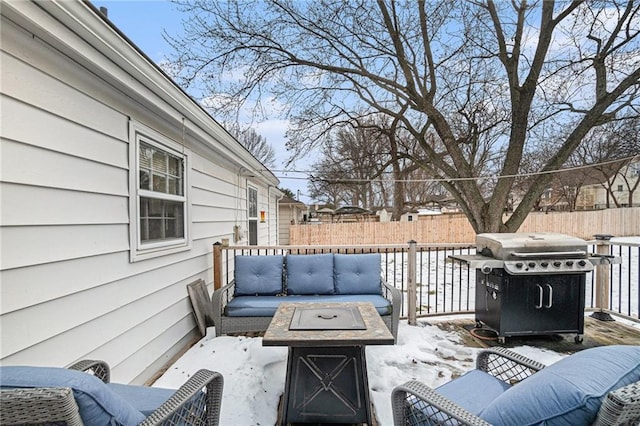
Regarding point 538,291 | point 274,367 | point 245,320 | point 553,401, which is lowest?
point 274,367

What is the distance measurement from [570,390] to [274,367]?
2355 millimetres

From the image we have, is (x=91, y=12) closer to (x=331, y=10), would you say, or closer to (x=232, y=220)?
(x=232, y=220)

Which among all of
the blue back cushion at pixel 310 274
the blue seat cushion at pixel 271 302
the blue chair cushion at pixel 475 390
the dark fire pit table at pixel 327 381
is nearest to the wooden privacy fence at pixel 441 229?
the blue back cushion at pixel 310 274

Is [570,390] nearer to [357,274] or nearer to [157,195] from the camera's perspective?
[357,274]

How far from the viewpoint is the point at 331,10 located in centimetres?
661

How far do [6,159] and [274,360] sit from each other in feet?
8.04

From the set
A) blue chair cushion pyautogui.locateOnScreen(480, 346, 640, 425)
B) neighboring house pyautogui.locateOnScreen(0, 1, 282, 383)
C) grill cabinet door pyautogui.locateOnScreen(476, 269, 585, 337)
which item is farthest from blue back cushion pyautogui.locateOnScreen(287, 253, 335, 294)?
blue chair cushion pyautogui.locateOnScreen(480, 346, 640, 425)

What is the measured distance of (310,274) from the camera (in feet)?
13.0

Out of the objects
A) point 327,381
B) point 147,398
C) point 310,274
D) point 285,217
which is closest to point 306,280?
point 310,274

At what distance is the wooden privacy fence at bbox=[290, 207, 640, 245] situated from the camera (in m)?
14.0

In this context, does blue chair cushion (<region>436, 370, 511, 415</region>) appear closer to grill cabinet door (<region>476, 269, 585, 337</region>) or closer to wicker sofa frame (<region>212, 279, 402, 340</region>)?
wicker sofa frame (<region>212, 279, 402, 340</region>)

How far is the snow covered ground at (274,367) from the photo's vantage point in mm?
2303

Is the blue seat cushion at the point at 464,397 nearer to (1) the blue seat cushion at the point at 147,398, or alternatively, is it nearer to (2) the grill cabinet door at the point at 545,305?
(1) the blue seat cushion at the point at 147,398

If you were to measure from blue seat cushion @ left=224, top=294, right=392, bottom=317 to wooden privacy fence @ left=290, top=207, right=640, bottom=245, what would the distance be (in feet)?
32.9
